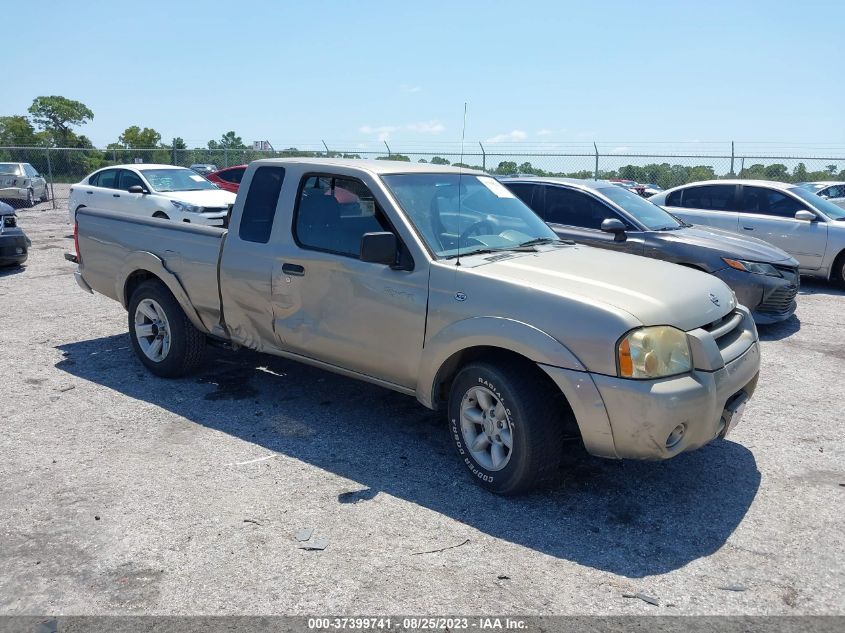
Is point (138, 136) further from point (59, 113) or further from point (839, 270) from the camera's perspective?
point (839, 270)

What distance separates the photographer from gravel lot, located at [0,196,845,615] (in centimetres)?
334

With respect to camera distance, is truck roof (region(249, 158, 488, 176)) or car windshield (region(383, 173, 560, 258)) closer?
car windshield (region(383, 173, 560, 258))

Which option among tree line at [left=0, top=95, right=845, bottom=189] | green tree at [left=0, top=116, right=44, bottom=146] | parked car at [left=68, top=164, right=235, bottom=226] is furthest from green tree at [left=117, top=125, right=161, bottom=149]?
parked car at [left=68, top=164, right=235, bottom=226]

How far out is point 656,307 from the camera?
3.95m

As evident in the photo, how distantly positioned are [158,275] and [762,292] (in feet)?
20.3

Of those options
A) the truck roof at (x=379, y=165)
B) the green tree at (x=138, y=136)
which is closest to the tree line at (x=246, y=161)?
the truck roof at (x=379, y=165)

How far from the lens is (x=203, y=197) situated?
13.6m

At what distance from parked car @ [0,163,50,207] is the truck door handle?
70.4 feet

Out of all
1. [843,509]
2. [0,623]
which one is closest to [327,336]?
[0,623]

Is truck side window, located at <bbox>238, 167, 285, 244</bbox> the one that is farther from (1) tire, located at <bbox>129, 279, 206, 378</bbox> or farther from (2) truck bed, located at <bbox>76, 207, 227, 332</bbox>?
(1) tire, located at <bbox>129, 279, 206, 378</bbox>

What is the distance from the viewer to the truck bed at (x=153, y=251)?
579cm

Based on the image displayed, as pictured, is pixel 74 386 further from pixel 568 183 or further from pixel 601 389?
pixel 568 183

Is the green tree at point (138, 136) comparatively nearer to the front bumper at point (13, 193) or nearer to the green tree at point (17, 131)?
the green tree at point (17, 131)

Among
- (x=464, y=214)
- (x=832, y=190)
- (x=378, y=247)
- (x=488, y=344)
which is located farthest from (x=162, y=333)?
(x=832, y=190)
